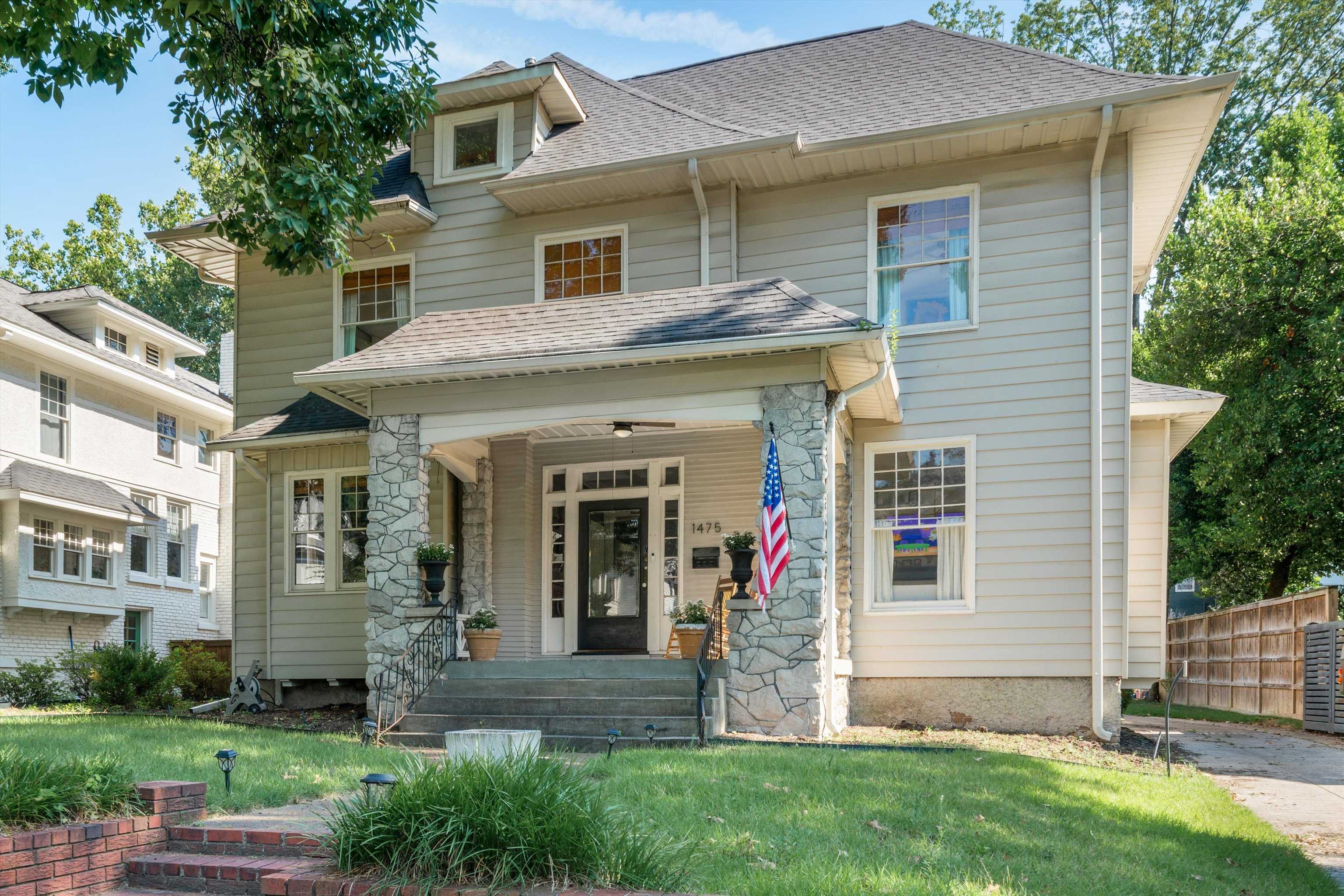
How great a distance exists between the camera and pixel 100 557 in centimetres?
2017

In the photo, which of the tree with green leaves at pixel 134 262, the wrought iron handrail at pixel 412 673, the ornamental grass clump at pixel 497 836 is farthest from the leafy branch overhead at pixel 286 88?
the tree with green leaves at pixel 134 262

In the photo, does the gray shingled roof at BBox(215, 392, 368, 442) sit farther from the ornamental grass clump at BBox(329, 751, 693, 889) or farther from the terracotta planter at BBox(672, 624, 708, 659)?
the ornamental grass clump at BBox(329, 751, 693, 889)

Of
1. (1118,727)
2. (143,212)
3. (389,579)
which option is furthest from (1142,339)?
(143,212)

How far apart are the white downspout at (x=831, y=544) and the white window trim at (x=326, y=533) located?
243 inches

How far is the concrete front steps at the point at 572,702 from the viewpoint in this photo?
9.08 meters

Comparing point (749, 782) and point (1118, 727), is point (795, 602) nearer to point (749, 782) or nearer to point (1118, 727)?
point (749, 782)

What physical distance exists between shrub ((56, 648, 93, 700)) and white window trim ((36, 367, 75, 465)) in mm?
4099

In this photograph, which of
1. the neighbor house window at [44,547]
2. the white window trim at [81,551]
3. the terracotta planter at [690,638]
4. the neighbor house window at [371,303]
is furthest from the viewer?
the neighbor house window at [44,547]

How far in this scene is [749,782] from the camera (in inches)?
257

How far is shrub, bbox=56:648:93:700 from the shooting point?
1509 centimetres

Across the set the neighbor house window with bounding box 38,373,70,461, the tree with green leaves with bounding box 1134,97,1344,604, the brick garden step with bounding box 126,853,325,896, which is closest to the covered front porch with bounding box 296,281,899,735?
the brick garden step with bounding box 126,853,325,896

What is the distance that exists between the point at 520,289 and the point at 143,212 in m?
23.5

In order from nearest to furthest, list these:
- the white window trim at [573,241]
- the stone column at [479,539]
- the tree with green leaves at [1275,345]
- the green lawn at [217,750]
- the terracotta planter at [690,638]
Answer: the green lawn at [217,750]
the terracotta planter at [690,638]
the stone column at [479,539]
the white window trim at [573,241]
the tree with green leaves at [1275,345]

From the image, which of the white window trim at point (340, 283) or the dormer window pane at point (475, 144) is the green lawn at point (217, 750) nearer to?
the white window trim at point (340, 283)
